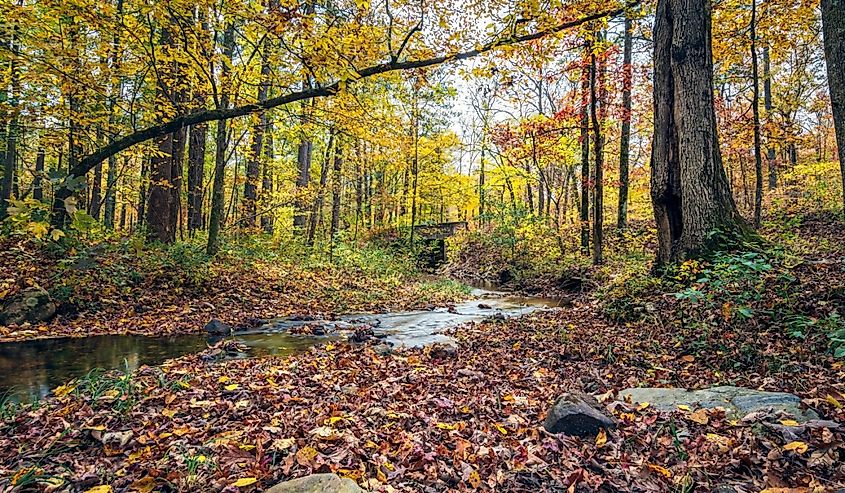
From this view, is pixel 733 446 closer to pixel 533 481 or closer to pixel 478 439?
pixel 533 481

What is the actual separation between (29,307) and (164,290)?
2127mm

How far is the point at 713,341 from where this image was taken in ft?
15.7

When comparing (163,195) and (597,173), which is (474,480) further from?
(163,195)

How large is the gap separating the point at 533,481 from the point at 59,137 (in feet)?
35.9

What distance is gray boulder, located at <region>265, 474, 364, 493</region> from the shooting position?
7.64 ft

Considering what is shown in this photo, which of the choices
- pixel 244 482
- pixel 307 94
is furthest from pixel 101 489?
pixel 307 94

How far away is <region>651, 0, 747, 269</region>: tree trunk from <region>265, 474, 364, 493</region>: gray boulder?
6434 millimetres

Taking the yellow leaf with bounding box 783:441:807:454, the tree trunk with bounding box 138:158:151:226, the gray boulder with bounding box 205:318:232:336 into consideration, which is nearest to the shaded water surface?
the gray boulder with bounding box 205:318:232:336

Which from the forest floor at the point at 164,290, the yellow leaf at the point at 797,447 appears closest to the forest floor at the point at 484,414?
the yellow leaf at the point at 797,447

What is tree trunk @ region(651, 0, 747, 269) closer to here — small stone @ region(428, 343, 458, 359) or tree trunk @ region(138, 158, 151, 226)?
small stone @ region(428, 343, 458, 359)

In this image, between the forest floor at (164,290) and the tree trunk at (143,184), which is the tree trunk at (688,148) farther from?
the tree trunk at (143,184)

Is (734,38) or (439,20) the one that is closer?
(439,20)

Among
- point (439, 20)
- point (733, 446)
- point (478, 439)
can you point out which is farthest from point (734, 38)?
point (478, 439)

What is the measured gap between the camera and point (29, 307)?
7062 mm
